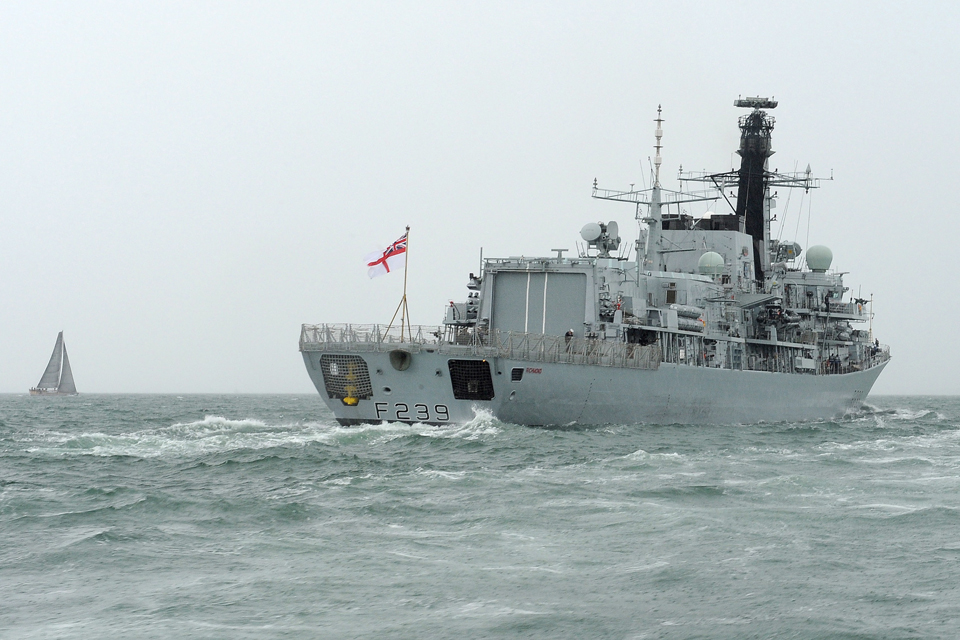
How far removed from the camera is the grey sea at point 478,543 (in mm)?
11516

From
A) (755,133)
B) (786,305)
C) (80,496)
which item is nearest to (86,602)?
(80,496)

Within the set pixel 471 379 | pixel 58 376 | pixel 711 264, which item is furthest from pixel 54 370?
pixel 471 379

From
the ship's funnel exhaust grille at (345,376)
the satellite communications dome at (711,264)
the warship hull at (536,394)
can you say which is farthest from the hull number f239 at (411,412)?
the satellite communications dome at (711,264)

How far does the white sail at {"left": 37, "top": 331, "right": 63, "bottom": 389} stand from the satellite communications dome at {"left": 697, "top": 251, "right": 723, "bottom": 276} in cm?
7655

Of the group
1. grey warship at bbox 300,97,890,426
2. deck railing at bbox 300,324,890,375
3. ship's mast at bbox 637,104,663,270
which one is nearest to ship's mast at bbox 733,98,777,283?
grey warship at bbox 300,97,890,426

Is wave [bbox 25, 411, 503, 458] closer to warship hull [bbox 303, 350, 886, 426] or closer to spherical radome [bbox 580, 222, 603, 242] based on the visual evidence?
warship hull [bbox 303, 350, 886, 426]

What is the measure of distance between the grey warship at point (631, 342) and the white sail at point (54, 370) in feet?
237

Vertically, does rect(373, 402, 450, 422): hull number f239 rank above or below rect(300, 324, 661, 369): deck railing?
below

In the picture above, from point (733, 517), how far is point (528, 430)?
14.4m

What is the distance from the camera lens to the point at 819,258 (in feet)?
173

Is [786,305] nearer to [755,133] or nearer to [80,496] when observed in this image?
[755,133]

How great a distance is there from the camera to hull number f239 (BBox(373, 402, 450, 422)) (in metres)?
33.2

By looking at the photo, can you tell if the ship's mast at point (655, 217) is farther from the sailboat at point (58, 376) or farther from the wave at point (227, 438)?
the sailboat at point (58, 376)

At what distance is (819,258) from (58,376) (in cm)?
7879
